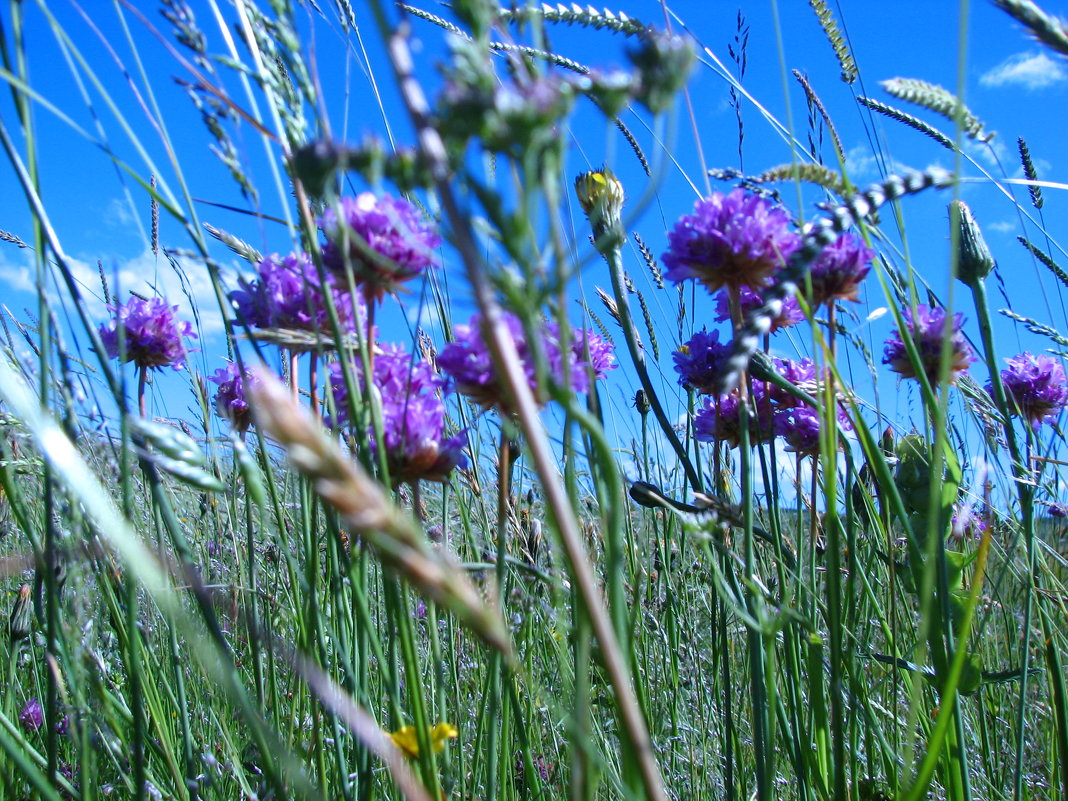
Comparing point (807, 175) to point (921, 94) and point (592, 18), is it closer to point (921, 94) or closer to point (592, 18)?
point (921, 94)

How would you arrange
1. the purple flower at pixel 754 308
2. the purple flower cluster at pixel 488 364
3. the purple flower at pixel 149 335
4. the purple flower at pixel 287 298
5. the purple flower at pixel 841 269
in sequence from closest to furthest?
the purple flower cluster at pixel 488 364 → the purple flower at pixel 287 298 → the purple flower at pixel 841 269 → the purple flower at pixel 754 308 → the purple flower at pixel 149 335

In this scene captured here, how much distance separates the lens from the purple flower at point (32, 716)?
153 cm

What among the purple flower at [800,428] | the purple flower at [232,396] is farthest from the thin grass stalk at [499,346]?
the purple flower at [232,396]

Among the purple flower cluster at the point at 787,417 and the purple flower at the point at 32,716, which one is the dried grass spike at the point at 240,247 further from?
the purple flower at the point at 32,716

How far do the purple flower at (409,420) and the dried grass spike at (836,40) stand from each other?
59 centimetres

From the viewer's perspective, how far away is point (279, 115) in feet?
1.60

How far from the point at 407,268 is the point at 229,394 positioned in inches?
35.0

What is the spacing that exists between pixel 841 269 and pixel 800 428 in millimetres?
388

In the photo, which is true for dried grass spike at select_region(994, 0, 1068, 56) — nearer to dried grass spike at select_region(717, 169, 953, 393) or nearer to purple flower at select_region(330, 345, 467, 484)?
dried grass spike at select_region(717, 169, 953, 393)

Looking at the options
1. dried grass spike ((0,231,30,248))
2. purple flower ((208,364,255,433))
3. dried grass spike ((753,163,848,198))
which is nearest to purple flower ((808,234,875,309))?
dried grass spike ((753,163,848,198))

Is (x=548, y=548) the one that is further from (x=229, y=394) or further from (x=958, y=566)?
(x=229, y=394)

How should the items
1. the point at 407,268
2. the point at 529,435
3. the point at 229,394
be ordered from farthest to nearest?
1. the point at 229,394
2. the point at 407,268
3. the point at 529,435

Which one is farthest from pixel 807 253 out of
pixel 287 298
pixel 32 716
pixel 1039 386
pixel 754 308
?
pixel 32 716

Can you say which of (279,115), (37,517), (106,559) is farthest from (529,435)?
(37,517)
